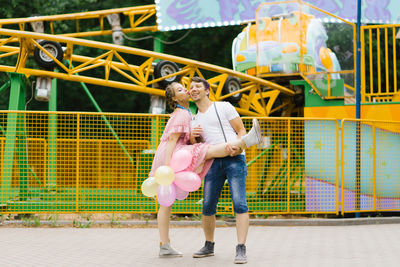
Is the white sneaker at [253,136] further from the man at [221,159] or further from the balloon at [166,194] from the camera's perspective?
the balloon at [166,194]

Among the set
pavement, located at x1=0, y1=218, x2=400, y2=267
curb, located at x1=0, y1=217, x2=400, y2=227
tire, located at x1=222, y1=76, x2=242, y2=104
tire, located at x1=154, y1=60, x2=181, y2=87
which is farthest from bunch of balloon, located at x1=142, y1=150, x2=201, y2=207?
tire, located at x1=222, y1=76, x2=242, y2=104

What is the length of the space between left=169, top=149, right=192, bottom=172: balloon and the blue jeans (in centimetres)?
30

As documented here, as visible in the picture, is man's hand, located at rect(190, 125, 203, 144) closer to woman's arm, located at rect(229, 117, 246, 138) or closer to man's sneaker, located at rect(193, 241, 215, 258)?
woman's arm, located at rect(229, 117, 246, 138)

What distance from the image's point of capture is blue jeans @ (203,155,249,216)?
6918 mm

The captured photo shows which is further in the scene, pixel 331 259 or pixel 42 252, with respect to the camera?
pixel 42 252

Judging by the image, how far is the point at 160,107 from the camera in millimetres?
15359

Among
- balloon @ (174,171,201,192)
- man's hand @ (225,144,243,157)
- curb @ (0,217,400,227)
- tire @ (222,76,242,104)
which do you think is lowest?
curb @ (0,217,400,227)

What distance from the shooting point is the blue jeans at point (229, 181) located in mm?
6918

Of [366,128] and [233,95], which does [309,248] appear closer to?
[366,128]

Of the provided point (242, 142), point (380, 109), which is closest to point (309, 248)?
point (242, 142)

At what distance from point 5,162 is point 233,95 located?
6.47 metres

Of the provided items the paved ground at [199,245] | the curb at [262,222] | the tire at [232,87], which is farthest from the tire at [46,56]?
the paved ground at [199,245]

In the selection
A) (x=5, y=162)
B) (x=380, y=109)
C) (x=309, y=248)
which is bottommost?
(x=309, y=248)

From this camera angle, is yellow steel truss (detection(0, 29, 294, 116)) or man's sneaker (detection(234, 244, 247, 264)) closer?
man's sneaker (detection(234, 244, 247, 264))
